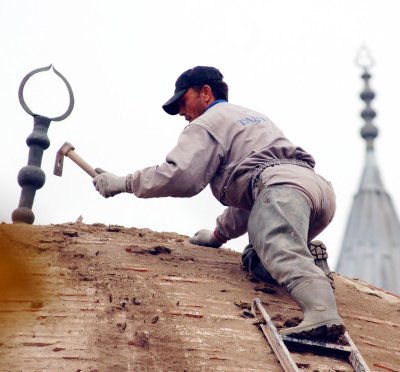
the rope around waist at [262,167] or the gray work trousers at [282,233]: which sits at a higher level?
the rope around waist at [262,167]

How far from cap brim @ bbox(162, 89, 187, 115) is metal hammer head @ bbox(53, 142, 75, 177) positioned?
3.19 feet

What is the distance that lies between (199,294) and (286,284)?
2.29 ft

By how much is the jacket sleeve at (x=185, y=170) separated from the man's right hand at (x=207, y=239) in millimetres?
1184

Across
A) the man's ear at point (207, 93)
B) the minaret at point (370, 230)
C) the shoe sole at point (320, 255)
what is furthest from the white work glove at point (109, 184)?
the minaret at point (370, 230)

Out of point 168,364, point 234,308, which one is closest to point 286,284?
point 234,308

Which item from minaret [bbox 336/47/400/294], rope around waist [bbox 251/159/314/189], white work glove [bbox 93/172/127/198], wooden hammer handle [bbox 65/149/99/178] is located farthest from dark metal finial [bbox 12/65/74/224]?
minaret [bbox 336/47/400/294]

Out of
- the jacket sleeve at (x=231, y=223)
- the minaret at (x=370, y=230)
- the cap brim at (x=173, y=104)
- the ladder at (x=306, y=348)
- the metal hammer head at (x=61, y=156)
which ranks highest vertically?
the cap brim at (x=173, y=104)

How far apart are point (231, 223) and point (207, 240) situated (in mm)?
271

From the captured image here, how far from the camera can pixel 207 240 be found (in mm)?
8445

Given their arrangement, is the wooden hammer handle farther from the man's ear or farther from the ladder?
the ladder

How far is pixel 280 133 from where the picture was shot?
24.9 feet

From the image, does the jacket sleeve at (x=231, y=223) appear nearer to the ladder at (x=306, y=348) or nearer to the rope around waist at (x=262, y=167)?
the rope around waist at (x=262, y=167)

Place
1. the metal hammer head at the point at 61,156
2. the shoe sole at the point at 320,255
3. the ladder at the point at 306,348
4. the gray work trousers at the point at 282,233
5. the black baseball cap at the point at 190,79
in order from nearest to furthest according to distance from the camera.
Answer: the ladder at the point at 306,348, the gray work trousers at the point at 282,233, the shoe sole at the point at 320,255, the black baseball cap at the point at 190,79, the metal hammer head at the point at 61,156

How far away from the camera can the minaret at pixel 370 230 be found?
39688mm
